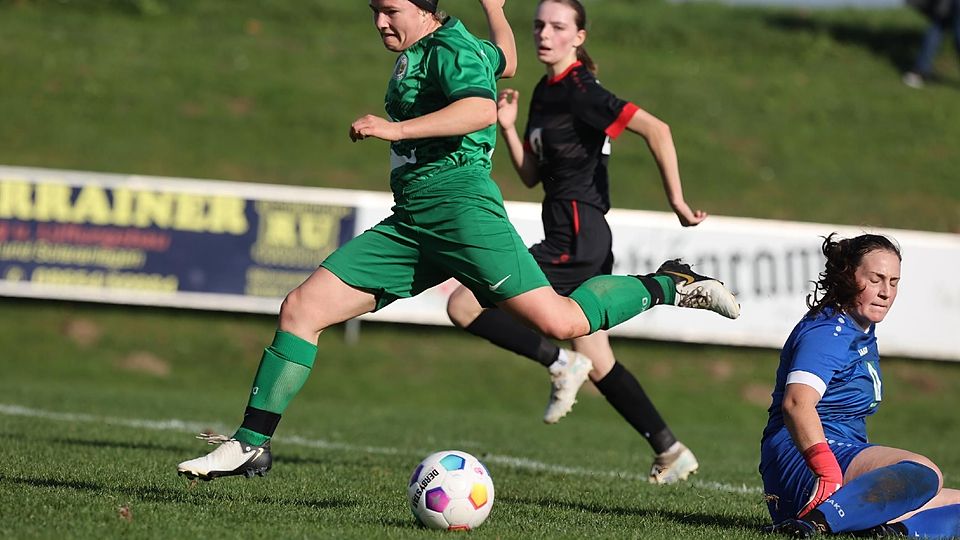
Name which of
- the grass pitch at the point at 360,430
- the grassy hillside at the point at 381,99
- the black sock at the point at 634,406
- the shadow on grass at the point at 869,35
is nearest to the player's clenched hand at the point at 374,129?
the grass pitch at the point at 360,430

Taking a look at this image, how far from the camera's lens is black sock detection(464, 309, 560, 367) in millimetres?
7180

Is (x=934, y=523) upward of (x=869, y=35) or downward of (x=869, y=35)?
downward

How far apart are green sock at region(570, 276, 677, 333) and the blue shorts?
770 mm

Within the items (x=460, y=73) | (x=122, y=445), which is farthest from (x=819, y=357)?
(x=122, y=445)

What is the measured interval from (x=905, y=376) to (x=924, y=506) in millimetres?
12758

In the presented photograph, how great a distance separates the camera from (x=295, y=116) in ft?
68.4

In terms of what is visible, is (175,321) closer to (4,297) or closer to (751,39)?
(4,297)

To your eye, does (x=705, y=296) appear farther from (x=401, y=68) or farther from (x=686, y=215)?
(x=401, y=68)

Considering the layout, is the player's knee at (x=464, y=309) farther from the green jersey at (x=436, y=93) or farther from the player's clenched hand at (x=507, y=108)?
the green jersey at (x=436, y=93)

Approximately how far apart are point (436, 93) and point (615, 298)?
1.15 m

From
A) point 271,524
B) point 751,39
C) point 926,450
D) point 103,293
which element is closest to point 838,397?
point 271,524

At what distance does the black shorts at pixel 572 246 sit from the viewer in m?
7.12

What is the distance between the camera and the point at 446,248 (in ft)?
17.1

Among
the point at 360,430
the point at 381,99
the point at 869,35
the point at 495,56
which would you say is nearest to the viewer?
the point at 495,56
